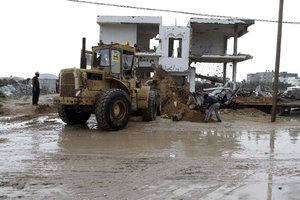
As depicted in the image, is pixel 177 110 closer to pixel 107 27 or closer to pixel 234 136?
pixel 234 136

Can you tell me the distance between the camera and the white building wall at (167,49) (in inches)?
1503

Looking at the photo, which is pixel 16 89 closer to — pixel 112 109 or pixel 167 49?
pixel 167 49

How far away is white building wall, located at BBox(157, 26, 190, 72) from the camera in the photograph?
38188mm

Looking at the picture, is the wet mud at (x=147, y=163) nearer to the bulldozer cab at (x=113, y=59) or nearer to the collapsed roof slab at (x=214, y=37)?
the bulldozer cab at (x=113, y=59)

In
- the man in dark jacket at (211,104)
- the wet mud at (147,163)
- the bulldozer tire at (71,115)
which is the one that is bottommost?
the wet mud at (147,163)

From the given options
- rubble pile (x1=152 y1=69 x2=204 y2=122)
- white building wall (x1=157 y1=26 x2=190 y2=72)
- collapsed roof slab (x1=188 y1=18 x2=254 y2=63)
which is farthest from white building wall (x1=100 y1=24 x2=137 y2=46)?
rubble pile (x1=152 y1=69 x2=204 y2=122)

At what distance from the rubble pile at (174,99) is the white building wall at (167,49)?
14802 mm

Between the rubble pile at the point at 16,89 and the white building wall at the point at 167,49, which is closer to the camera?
the white building wall at the point at 167,49

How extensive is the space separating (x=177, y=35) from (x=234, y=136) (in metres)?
25.2

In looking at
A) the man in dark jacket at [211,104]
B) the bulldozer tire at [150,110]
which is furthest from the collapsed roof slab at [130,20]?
the bulldozer tire at [150,110]

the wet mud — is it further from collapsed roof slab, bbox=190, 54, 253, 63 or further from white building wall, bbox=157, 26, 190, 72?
collapsed roof slab, bbox=190, 54, 253, 63

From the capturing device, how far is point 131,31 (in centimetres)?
3947

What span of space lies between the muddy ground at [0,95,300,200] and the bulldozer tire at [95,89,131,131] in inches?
14.9

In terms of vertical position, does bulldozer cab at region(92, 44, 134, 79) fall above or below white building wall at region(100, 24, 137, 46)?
below
